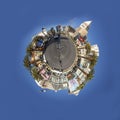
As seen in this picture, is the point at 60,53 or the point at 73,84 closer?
the point at 60,53

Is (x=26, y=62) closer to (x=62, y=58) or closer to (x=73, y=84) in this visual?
(x=62, y=58)

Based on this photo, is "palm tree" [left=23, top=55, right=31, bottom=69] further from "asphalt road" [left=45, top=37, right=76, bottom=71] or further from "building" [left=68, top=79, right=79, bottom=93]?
"building" [left=68, top=79, right=79, bottom=93]

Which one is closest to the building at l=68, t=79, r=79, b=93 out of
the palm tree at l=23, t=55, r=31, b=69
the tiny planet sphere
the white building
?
the tiny planet sphere

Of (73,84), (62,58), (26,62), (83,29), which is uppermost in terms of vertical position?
(83,29)

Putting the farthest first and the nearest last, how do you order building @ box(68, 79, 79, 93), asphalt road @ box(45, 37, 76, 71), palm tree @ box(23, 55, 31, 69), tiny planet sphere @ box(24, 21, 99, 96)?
building @ box(68, 79, 79, 93), palm tree @ box(23, 55, 31, 69), tiny planet sphere @ box(24, 21, 99, 96), asphalt road @ box(45, 37, 76, 71)

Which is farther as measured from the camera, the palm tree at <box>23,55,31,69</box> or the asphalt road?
the palm tree at <box>23,55,31,69</box>

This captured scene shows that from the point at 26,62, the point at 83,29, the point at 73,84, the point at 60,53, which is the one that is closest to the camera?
the point at 60,53

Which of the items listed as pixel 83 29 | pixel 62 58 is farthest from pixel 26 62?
pixel 83 29

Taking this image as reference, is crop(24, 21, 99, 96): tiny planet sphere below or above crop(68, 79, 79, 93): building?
above

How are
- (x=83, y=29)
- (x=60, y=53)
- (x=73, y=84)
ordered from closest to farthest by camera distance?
(x=60, y=53) → (x=83, y=29) → (x=73, y=84)
